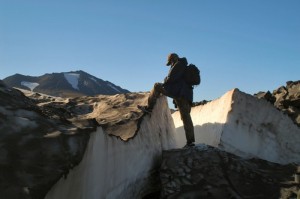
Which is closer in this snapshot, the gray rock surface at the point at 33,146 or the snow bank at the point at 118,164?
the gray rock surface at the point at 33,146

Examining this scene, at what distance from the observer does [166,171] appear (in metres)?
9.12

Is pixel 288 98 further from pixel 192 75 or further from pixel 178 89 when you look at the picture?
pixel 178 89

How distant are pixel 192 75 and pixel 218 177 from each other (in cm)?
250

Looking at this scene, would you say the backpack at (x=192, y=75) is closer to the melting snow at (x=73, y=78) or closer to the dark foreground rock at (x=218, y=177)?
the dark foreground rock at (x=218, y=177)

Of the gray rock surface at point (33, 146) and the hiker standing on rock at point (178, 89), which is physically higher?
the hiker standing on rock at point (178, 89)

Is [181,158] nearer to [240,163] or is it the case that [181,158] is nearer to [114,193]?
[240,163]

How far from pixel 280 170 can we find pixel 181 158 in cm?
218

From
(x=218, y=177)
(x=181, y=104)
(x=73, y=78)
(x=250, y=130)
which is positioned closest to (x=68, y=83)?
(x=73, y=78)

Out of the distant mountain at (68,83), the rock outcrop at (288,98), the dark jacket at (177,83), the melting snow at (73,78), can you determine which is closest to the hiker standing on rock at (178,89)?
the dark jacket at (177,83)

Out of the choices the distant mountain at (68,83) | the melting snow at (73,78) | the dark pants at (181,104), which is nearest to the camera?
the dark pants at (181,104)

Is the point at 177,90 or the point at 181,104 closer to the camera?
the point at 177,90

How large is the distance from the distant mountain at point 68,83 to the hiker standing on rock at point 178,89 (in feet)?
129

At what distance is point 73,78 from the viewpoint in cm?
6375

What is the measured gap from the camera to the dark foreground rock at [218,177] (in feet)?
28.1
